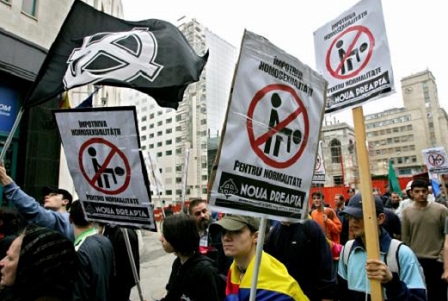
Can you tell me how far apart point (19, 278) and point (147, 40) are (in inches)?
89.9

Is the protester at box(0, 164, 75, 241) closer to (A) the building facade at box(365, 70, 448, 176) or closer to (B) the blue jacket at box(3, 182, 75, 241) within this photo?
(B) the blue jacket at box(3, 182, 75, 241)

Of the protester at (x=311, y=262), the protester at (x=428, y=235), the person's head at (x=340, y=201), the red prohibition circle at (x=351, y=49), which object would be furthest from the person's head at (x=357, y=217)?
the person's head at (x=340, y=201)

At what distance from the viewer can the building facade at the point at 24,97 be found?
7.41 meters

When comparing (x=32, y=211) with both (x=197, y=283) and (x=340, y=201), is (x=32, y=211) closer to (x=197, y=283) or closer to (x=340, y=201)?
(x=197, y=283)

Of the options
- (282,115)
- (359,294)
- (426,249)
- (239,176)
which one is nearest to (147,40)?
(282,115)

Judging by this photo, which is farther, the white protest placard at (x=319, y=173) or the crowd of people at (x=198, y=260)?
the white protest placard at (x=319, y=173)

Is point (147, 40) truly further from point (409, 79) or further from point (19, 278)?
point (409, 79)

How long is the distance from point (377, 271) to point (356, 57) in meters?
1.72

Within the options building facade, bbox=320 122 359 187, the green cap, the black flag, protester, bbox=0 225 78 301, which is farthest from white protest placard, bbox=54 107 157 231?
building facade, bbox=320 122 359 187

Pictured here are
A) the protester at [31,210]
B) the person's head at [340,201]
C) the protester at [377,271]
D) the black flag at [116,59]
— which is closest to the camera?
the protester at [377,271]

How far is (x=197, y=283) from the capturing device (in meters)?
2.37

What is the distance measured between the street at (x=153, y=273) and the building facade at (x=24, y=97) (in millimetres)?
3381

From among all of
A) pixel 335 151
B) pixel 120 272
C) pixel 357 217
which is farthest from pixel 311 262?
pixel 335 151

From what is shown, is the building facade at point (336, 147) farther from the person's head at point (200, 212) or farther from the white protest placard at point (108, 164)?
the white protest placard at point (108, 164)
